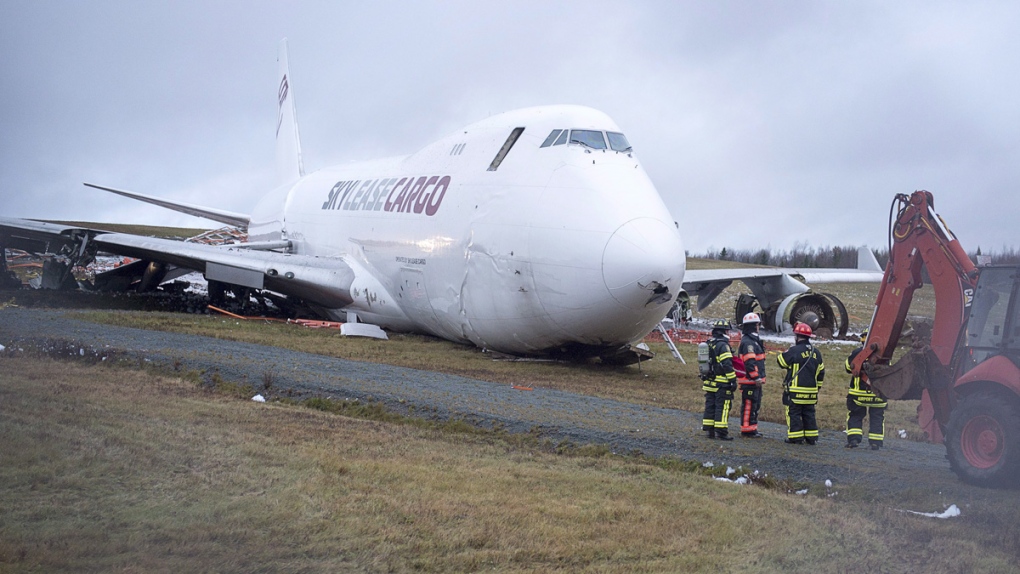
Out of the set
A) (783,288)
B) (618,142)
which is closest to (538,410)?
(618,142)

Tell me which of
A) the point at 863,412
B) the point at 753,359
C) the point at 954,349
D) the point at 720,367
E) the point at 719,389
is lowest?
the point at 863,412

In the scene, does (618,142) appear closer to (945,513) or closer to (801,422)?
(801,422)

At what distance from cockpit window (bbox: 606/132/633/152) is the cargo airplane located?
1.7 inches

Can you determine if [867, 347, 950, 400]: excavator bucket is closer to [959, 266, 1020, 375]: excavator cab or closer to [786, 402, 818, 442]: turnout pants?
[959, 266, 1020, 375]: excavator cab

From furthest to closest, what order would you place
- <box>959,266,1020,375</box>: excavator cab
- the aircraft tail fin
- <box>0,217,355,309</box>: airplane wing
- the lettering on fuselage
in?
the aircraft tail fin → <box>0,217,355,309</box>: airplane wing → the lettering on fuselage → <box>959,266,1020,375</box>: excavator cab

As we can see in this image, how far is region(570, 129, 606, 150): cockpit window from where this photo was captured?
50.6 feet

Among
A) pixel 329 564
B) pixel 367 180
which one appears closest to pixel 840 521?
pixel 329 564

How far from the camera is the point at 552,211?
14359mm

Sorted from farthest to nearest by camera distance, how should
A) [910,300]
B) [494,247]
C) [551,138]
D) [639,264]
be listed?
[551,138] → [494,247] → [639,264] → [910,300]

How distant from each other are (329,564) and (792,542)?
3.02 m

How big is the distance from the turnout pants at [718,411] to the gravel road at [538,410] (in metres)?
0.19

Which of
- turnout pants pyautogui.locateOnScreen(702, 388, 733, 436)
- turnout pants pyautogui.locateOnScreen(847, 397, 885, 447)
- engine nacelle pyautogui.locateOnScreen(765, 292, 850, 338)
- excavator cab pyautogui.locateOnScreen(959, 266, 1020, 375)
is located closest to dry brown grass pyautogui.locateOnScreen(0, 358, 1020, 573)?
excavator cab pyautogui.locateOnScreen(959, 266, 1020, 375)

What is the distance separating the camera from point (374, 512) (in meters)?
5.68

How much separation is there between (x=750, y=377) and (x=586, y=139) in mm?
6645
